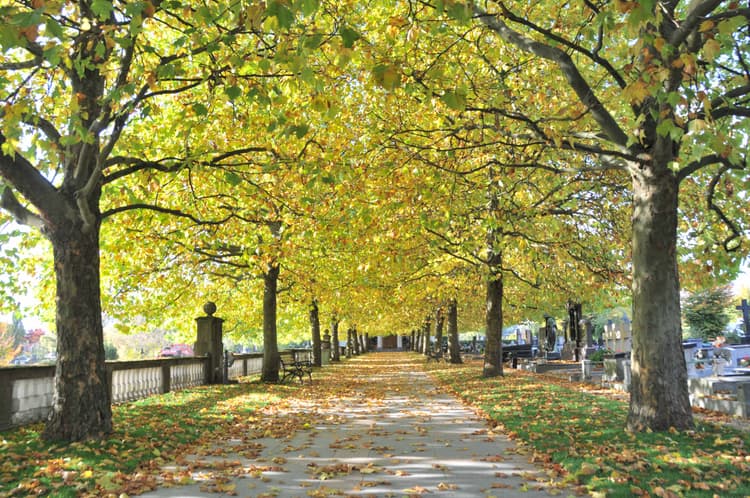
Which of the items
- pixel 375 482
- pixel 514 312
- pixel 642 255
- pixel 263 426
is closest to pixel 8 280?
pixel 263 426

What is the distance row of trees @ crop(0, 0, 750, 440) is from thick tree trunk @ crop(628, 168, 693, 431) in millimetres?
27

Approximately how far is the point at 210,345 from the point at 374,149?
484 inches

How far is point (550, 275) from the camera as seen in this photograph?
20.5 meters

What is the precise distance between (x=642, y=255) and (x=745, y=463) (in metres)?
2.94

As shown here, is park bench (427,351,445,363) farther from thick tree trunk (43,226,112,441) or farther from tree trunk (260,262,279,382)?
thick tree trunk (43,226,112,441)

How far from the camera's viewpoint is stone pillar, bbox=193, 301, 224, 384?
20.3m

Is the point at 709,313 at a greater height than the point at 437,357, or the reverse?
the point at 709,313

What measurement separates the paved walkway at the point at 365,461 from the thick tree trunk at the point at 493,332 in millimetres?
7785

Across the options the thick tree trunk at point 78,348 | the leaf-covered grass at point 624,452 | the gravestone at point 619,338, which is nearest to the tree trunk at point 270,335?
the leaf-covered grass at point 624,452

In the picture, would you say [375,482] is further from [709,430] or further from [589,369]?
[589,369]

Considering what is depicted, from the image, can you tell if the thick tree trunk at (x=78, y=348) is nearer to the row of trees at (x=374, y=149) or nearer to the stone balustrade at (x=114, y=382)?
the row of trees at (x=374, y=149)

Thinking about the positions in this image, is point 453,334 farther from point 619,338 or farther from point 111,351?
point 111,351

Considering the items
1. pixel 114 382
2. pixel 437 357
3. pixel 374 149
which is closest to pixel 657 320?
pixel 374 149

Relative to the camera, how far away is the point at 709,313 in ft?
134
